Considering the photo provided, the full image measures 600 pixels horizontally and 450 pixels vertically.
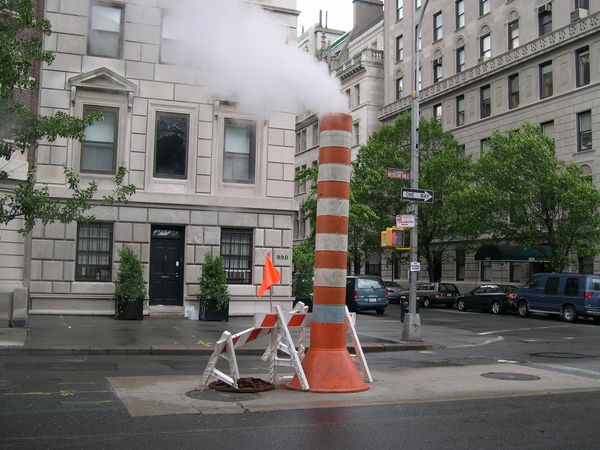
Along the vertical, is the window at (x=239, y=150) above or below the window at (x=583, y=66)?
below

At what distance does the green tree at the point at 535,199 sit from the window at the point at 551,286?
3529mm

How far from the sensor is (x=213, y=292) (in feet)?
60.8

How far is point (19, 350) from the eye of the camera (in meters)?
11.6

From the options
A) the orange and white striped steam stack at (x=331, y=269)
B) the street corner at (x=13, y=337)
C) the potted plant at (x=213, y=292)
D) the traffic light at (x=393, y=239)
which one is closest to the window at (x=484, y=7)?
the potted plant at (x=213, y=292)

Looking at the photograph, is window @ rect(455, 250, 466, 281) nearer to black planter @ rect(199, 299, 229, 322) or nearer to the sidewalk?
the sidewalk

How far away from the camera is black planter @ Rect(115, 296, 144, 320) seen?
17.9m

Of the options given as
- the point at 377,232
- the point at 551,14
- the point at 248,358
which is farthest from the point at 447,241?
→ the point at 248,358

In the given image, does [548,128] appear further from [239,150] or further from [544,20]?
[239,150]

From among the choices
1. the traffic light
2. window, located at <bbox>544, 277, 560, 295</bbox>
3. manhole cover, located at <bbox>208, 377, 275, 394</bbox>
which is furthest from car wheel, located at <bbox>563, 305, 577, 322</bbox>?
manhole cover, located at <bbox>208, 377, 275, 394</bbox>

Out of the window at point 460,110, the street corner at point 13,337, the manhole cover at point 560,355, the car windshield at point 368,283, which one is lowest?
the manhole cover at point 560,355

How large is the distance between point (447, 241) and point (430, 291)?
6.66 m

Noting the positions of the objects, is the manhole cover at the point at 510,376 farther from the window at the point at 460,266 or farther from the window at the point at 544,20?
the window at the point at 460,266

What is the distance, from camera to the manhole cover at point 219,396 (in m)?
7.66

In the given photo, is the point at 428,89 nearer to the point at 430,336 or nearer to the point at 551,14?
the point at 551,14
